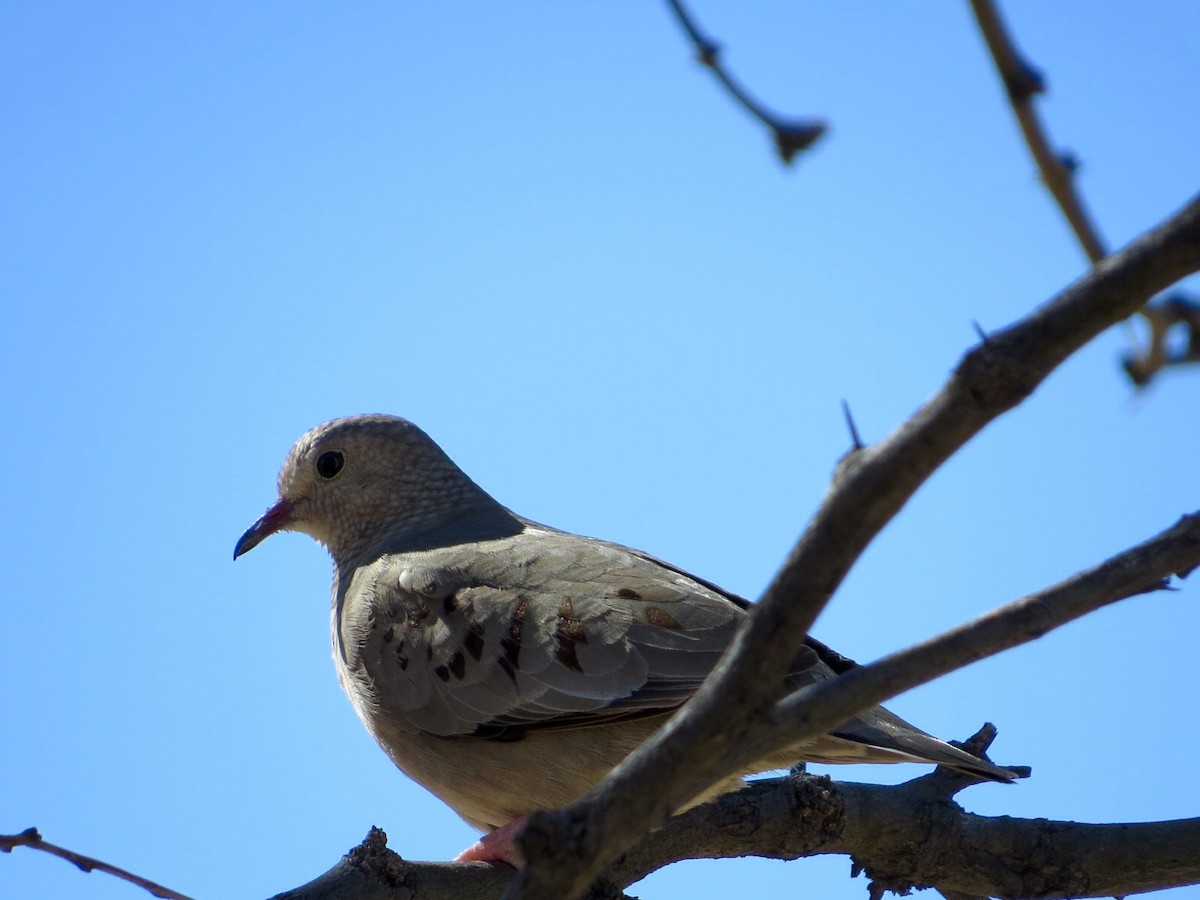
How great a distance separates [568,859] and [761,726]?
14.5 inches

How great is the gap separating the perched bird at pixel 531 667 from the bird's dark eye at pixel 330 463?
80 centimetres

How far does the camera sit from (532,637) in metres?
4.69

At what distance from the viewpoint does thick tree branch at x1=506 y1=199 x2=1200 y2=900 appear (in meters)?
1.87

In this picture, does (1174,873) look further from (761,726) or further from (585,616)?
(761,726)

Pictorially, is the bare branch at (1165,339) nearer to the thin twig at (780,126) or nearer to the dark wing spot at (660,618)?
the thin twig at (780,126)

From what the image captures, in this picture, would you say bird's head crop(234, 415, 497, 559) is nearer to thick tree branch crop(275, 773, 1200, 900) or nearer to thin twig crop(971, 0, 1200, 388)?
thick tree branch crop(275, 773, 1200, 900)

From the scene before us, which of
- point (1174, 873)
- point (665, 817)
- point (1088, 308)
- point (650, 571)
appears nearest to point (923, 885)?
point (1174, 873)

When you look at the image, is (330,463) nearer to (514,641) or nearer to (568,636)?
(514,641)

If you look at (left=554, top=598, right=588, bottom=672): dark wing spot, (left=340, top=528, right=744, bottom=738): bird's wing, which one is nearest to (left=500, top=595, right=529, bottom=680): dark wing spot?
(left=340, top=528, right=744, bottom=738): bird's wing

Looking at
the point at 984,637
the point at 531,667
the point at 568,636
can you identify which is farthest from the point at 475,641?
the point at 984,637

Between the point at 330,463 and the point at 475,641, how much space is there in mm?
1779

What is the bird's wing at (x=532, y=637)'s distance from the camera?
4.46m

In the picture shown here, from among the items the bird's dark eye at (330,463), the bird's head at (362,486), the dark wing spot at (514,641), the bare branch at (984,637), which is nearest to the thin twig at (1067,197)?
the bare branch at (984,637)

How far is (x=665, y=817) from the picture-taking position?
217 centimetres
